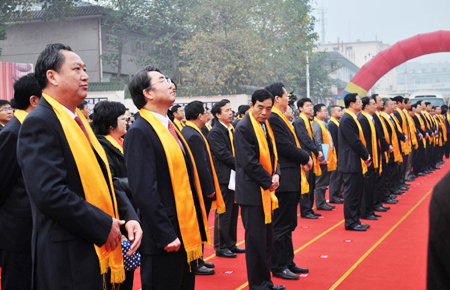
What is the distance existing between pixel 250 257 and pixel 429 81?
112998mm

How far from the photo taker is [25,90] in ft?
9.69

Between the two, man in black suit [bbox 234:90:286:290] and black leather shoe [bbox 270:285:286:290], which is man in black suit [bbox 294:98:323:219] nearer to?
man in black suit [bbox 234:90:286:290]

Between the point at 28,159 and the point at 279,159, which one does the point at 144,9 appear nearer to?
the point at 279,159

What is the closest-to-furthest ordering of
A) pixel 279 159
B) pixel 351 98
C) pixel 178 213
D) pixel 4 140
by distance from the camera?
pixel 178 213 → pixel 4 140 → pixel 279 159 → pixel 351 98

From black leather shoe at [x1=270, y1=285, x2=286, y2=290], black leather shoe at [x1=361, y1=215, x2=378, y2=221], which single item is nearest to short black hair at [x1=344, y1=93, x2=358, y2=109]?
black leather shoe at [x1=361, y1=215, x2=378, y2=221]

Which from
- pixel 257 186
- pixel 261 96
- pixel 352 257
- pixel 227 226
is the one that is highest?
pixel 261 96

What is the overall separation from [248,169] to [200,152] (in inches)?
28.4

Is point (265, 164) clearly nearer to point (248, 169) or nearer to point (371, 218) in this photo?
point (248, 169)

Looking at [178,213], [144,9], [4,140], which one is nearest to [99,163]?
[178,213]

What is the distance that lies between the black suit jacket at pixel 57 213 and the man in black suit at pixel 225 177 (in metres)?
3.29

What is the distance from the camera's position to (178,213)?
2.58 m

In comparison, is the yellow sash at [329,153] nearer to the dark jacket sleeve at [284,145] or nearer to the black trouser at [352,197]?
the black trouser at [352,197]

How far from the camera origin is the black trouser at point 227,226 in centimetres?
541

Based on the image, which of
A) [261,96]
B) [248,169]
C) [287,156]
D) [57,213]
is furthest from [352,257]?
[57,213]
